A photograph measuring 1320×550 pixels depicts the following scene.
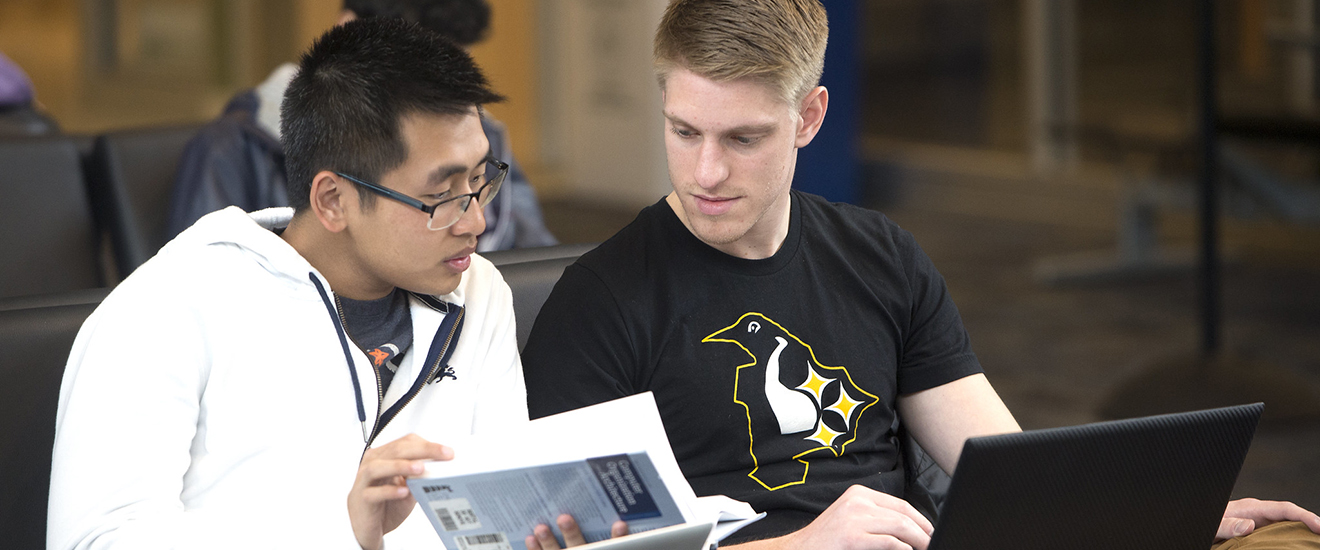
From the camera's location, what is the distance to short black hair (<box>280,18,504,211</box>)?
4.53 ft

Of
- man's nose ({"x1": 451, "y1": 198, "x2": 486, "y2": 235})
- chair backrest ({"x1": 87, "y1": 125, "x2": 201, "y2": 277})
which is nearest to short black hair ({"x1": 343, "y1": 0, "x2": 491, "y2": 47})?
chair backrest ({"x1": 87, "y1": 125, "x2": 201, "y2": 277})

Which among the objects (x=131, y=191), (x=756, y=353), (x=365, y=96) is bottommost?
(x=756, y=353)

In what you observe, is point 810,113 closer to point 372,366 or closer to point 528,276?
point 528,276

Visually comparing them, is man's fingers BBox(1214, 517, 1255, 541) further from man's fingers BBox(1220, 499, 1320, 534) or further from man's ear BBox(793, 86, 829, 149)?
man's ear BBox(793, 86, 829, 149)

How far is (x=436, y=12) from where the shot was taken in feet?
8.35

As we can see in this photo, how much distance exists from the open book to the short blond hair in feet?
1.35

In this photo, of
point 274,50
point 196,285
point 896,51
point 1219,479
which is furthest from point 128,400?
point 896,51

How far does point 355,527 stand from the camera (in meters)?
1.25

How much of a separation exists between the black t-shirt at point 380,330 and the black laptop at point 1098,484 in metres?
0.64

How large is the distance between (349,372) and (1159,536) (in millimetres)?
848

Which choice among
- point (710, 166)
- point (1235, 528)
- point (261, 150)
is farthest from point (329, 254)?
point (261, 150)

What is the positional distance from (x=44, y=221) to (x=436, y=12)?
0.81m

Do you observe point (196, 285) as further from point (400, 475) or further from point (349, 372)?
point (400, 475)

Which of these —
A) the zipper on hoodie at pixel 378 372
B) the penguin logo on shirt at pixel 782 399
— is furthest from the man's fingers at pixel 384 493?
the penguin logo on shirt at pixel 782 399
